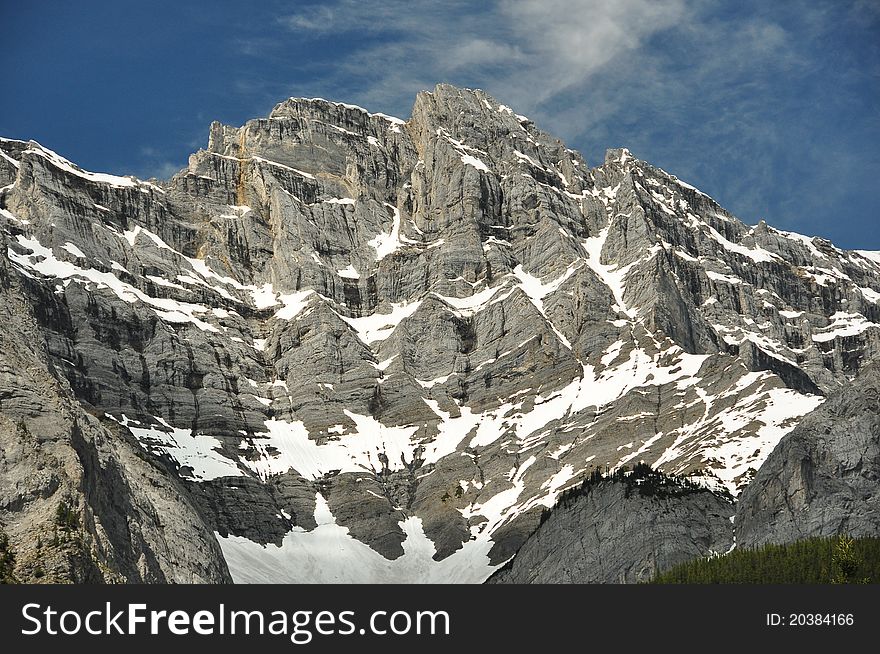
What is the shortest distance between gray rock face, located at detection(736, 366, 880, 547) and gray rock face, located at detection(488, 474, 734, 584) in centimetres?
491

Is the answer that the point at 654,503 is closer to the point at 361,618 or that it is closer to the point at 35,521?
the point at 35,521

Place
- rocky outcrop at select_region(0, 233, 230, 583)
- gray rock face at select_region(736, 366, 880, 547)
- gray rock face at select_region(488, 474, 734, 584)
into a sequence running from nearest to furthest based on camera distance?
rocky outcrop at select_region(0, 233, 230, 583)
gray rock face at select_region(736, 366, 880, 547)
gray rock face at select_region(488, 474, 734, 584)

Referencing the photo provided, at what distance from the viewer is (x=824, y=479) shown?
149000 mm

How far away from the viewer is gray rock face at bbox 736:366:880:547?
5595 inches

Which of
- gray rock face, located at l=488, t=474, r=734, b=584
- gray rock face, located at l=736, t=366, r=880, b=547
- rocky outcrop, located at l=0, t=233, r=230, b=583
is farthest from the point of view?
gray rock face, located at l=488, t=474, r=734, b=584

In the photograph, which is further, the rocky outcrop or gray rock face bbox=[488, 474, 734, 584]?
gray rock face bbox=[488, 474, 734, 584]

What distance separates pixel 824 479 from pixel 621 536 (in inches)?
988

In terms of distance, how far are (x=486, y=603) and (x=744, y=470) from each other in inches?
4267

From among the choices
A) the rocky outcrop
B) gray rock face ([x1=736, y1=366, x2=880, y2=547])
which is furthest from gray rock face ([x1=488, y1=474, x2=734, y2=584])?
the rocky outcrop

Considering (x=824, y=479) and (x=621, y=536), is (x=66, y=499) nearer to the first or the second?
(x=621, y=536)

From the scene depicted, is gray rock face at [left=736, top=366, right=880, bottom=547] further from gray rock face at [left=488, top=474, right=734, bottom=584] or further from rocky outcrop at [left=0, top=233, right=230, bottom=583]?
rocky outcrop at [left=0, top=233, right=230, bottom=583]

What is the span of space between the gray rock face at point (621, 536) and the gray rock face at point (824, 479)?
4.91 meters

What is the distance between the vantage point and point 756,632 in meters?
66.4

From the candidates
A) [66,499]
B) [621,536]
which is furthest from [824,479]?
[66,499]
